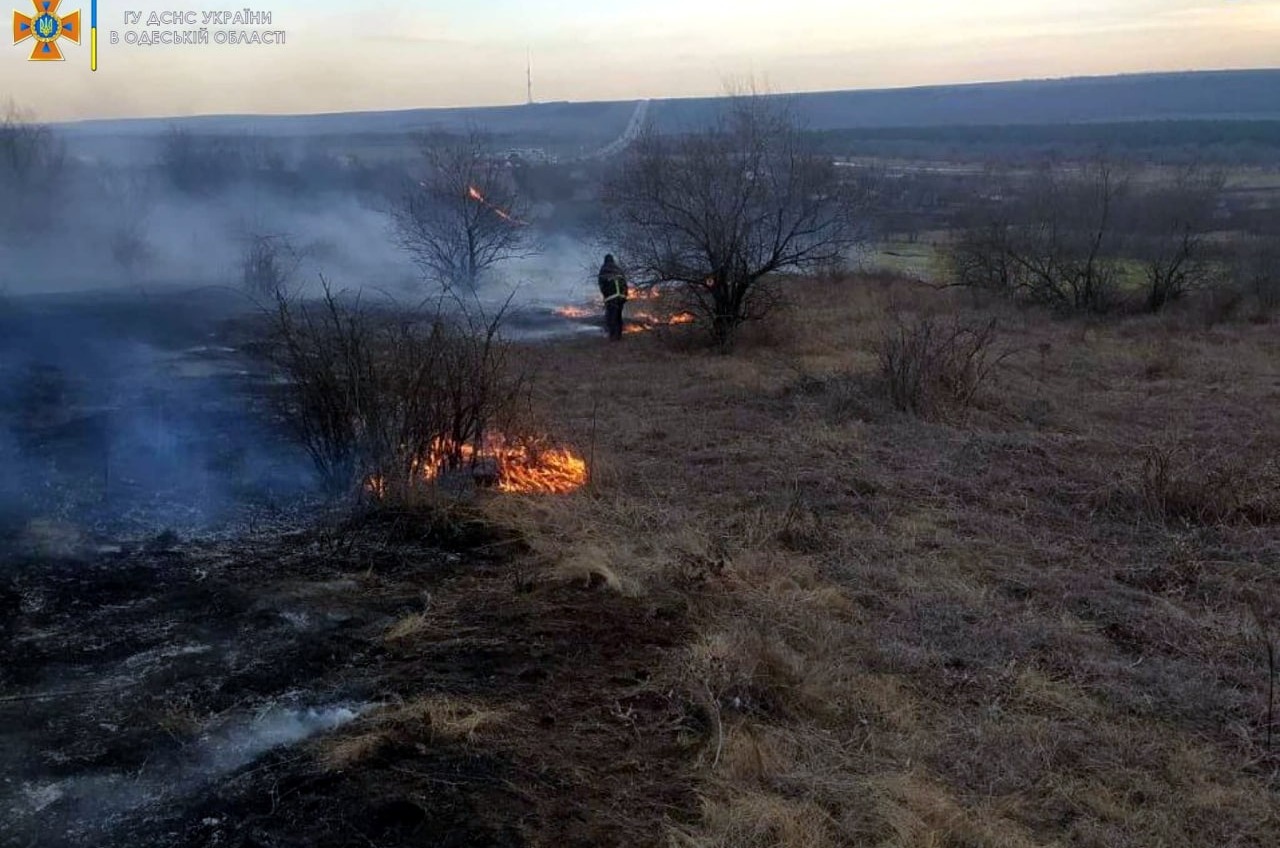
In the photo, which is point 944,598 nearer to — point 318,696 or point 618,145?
point 318,696

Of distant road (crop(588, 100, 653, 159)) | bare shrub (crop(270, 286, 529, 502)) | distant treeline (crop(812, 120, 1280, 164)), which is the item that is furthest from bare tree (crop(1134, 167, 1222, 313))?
distant treeline (crop(812, 120, 1280, 164))

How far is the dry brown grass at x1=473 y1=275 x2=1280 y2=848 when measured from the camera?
13.2 feet

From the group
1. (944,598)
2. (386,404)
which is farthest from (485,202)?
(944,598)

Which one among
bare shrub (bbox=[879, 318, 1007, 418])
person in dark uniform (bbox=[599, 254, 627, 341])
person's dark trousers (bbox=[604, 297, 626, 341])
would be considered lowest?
bare shrub (bbox=[879, 318, 1007, 418])

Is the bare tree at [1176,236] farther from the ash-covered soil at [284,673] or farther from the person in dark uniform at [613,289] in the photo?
the ash-covered soil at [284,673]

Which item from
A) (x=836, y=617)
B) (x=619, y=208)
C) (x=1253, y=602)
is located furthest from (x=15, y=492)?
(x=619, y=208)

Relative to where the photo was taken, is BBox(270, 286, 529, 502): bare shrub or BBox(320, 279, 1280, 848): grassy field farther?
BBox(270, 286, 529, 502): bare shrub

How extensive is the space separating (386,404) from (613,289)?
378 inches

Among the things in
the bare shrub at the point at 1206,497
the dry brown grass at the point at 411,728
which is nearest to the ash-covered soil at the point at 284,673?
the dry brown grass at the point at 411,728

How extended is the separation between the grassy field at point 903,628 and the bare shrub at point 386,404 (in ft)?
2.90

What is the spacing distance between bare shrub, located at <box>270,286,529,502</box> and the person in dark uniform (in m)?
8.86

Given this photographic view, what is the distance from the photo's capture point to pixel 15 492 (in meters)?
6.89

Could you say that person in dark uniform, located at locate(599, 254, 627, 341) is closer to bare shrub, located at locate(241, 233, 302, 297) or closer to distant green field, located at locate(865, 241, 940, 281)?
bare shrub, located at locate(241, 233, 302, 297)

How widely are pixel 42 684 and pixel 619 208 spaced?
14283mm
